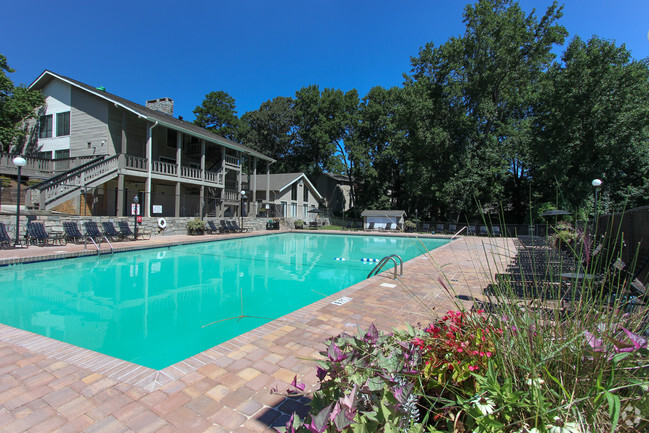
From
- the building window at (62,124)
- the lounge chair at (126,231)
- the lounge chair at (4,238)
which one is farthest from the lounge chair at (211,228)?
the building window at (62,124)

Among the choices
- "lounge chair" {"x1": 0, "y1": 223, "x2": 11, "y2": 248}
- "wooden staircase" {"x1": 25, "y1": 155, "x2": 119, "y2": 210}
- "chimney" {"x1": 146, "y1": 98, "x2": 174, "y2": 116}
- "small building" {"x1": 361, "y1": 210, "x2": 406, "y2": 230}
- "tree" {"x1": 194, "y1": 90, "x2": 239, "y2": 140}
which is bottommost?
"lounge chair" {"x1": 0, "y1": 223, "x2": 11, "y2": 248}

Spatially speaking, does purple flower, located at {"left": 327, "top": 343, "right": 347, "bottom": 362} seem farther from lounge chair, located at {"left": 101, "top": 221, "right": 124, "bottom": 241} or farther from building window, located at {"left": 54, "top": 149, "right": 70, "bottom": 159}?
building window, located at {"left": 54, "top": 149, "right": 70, "bottom": 159}

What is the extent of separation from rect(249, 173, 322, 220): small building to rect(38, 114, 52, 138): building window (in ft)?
41.6

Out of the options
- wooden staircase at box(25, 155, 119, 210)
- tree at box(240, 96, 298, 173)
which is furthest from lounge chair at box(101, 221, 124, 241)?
tree at box(240, 96, 298, 173)

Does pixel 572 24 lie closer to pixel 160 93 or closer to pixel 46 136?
pixel 160 93

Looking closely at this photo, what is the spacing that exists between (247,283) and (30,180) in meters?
16.2

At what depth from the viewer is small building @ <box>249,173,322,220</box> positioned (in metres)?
25.5

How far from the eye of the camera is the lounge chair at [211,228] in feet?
58.3

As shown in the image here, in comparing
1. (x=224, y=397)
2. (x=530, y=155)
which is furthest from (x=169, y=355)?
(x=530, y=155)

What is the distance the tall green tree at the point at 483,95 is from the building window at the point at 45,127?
23202mm

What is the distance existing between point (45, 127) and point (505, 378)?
81.5 ft

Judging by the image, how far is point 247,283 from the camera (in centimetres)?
783

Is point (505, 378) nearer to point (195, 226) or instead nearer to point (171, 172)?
point (195, 226)

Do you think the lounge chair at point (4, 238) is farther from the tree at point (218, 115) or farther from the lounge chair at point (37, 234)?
the tree at point (218, 115)
